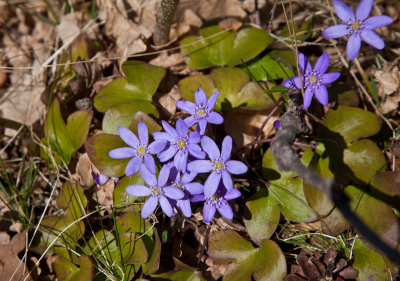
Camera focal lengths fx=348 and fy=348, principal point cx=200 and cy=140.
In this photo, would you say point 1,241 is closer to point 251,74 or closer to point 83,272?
point 83,272

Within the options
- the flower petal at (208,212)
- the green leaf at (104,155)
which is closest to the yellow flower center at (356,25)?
the flower petal at (208,212)

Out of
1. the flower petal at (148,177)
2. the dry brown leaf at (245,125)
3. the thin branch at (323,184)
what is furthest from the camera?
the dry brown leaf at (245,125)

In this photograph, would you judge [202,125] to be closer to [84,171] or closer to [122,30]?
[84,171]

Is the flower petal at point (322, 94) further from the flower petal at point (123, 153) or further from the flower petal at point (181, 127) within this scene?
the flower petal at point (123, 153)

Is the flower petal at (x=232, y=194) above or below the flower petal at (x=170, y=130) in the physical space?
below

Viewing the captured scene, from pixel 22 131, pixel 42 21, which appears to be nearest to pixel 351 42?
pixel 22 131

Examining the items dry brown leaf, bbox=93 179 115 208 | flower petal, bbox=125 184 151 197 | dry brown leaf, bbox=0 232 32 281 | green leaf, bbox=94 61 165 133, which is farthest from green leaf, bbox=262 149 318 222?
dry brown leaf, bbox=0 232 32 281

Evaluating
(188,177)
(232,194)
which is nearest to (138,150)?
(188,177)
